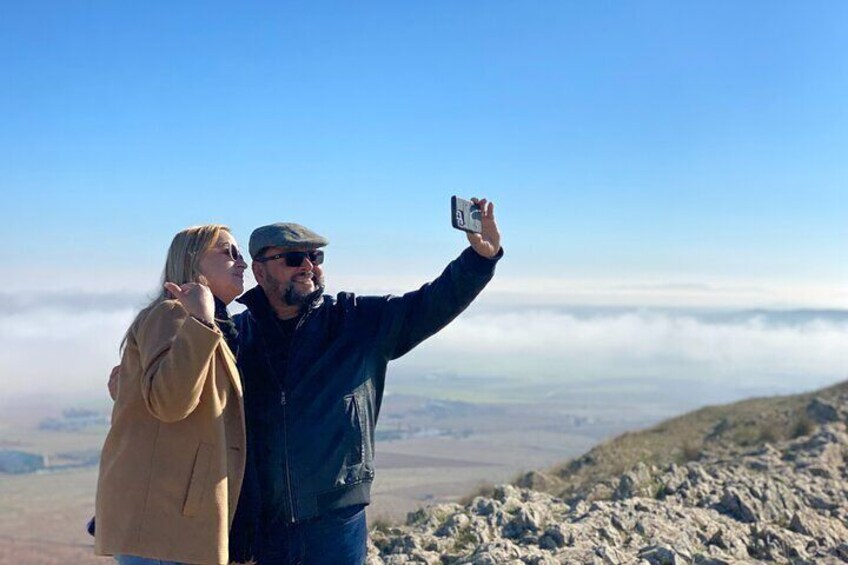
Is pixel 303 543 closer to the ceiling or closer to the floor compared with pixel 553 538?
closer to the ceiling

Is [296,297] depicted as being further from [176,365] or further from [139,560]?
[139,560]

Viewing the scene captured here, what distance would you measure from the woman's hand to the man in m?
0.76

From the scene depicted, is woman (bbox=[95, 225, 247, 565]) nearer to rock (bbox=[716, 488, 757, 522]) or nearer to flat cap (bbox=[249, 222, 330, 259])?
flat cap (bbox=[249, 222, 330, 259])

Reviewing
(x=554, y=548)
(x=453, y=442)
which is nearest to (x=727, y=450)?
(x=554, y=548)

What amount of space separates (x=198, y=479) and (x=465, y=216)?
1.91m

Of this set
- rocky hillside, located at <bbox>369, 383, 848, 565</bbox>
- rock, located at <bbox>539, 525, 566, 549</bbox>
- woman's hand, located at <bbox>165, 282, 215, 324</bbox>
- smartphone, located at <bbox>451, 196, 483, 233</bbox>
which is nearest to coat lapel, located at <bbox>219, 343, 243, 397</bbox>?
woman's hand, located at <bbox>165, 282, 215, 324</bbox>

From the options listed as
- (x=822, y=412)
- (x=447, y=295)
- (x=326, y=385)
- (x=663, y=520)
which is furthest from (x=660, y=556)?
(x=822, y=412)

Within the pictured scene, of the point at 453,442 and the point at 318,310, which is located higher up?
the point at 318,310

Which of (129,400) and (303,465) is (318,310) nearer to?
(303,465)

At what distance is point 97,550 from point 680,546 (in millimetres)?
5402

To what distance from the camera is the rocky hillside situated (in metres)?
7.72

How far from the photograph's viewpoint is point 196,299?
12.7 feet

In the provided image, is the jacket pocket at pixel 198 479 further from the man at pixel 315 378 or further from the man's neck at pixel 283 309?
the man's neck at pixel 283 309

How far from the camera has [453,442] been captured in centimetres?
7112
